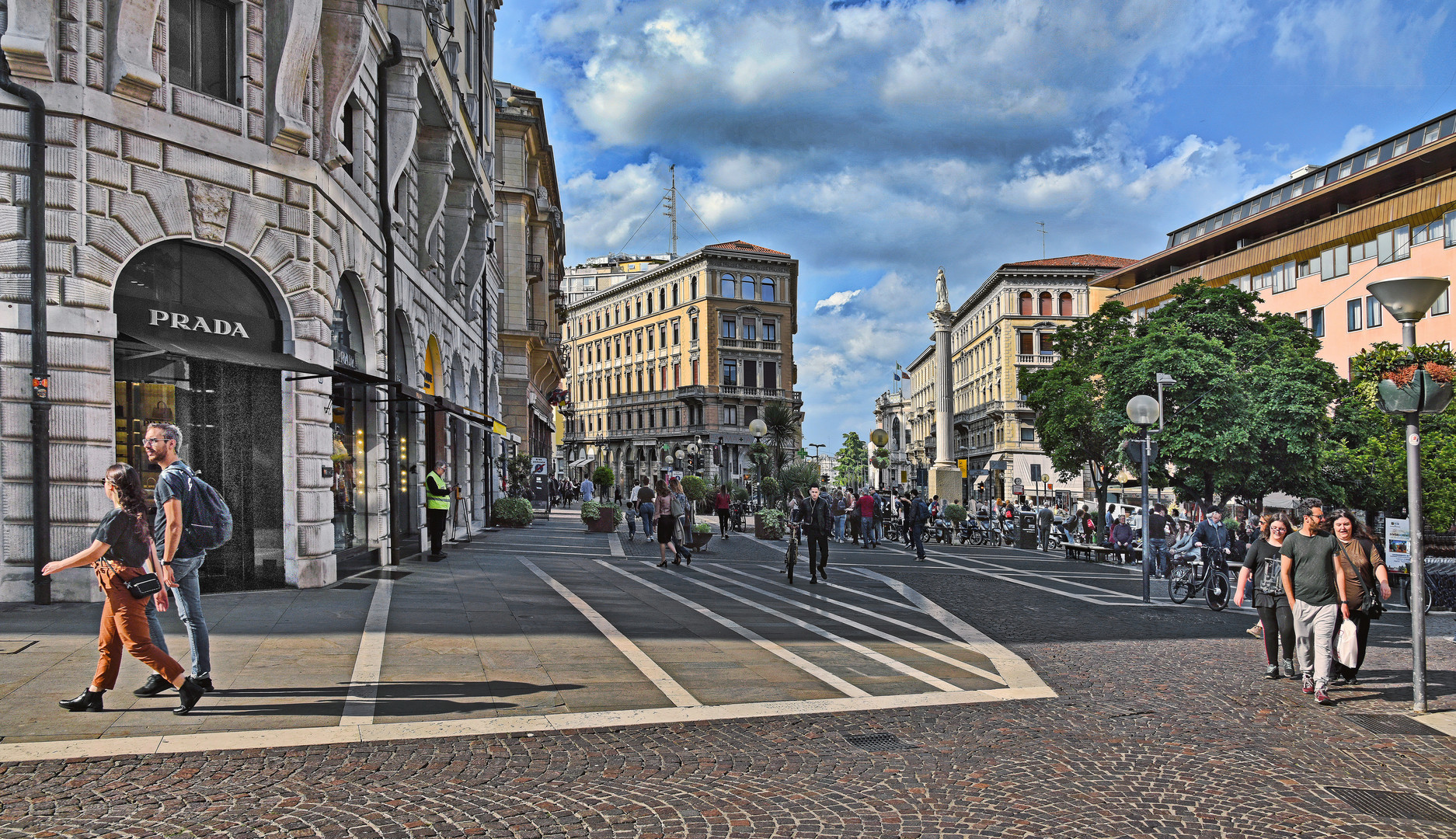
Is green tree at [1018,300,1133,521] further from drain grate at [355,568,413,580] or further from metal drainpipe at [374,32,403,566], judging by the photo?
drain grate at [355,568,413,580]

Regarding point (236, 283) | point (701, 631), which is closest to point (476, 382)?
point (236, 283)

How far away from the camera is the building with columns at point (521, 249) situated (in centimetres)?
4141

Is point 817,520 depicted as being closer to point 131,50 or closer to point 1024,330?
point 131,50

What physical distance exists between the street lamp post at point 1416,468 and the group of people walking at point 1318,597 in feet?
1.78

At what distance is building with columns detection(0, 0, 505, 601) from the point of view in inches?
425

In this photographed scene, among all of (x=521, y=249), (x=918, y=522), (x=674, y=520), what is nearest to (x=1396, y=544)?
(x=918, y=522)

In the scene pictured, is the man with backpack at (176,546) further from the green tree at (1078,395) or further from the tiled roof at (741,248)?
the tiled roof at (741,248)

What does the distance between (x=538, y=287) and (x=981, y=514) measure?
22.4 m

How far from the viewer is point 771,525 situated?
30547 millimetres

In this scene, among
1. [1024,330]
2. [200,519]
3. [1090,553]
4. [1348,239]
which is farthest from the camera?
[1024,330]

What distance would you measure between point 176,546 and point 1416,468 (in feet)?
29.7

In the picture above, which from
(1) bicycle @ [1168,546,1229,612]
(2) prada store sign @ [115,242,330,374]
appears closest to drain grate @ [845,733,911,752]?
(2) prada store sign @ [115,242,330,374]

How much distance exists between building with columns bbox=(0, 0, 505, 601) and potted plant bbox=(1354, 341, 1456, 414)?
1098 cm

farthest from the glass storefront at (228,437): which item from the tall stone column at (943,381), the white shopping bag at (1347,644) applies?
the tall stone column at (943,381)
